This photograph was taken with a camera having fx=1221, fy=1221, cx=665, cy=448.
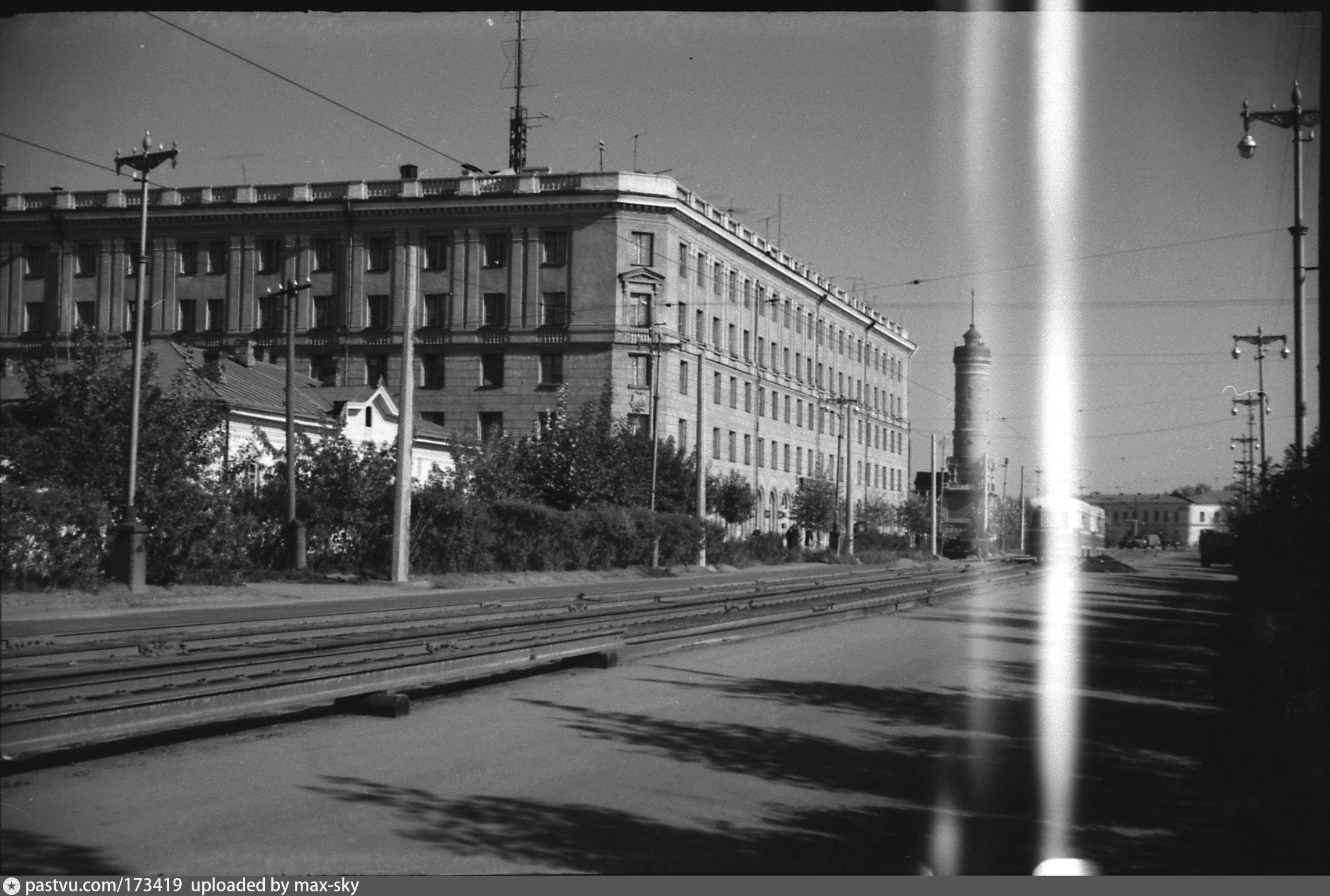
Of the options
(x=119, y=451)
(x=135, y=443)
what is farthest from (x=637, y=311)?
(x=135, y=443)

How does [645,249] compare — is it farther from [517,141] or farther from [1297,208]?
[1297,208]

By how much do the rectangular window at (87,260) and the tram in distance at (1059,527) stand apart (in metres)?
49.0

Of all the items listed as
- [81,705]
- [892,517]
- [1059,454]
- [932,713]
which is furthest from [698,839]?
[892,517]

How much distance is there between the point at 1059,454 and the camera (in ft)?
188

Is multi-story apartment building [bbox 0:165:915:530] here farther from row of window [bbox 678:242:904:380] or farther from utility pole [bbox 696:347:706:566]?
utility pole [bbox 696:347:706:566]

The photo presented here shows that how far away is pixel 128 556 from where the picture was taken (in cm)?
2394

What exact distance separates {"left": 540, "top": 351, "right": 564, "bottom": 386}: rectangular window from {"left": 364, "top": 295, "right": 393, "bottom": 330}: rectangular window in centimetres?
746

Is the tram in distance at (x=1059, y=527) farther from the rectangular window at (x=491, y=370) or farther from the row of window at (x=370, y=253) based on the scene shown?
the rectangular window at (x=491, y=370)

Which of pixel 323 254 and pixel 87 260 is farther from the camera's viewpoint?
pixel 323 254

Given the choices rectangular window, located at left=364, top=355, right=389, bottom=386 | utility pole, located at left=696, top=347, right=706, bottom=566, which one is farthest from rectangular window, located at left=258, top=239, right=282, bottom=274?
utility pole, located at left=696, top=347, right=706, bottom=566

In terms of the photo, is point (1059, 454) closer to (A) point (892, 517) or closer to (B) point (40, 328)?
(A) point (892, 517)

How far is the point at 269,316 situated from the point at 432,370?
800 centimetres

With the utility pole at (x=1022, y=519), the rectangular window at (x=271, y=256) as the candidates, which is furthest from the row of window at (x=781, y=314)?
the rectangular window at (x=271, y=256)

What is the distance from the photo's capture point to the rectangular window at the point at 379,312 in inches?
2298
